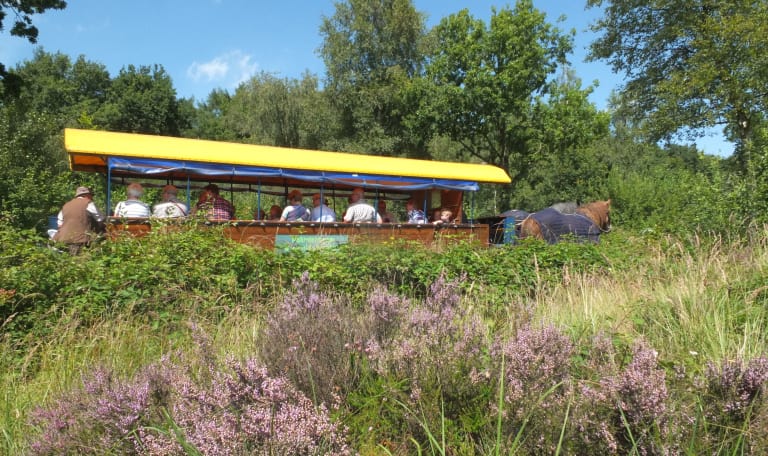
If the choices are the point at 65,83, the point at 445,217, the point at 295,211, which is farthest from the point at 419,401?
the point at 65,83

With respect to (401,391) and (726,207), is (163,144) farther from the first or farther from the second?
(726,207)

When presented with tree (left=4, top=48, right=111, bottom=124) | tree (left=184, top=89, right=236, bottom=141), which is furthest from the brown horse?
tree (left=184, top=89, right=236, bottom=141)

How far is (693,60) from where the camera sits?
17.5 metres

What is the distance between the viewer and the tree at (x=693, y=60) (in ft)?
52.2

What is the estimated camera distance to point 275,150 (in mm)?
11875

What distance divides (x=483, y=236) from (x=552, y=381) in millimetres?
11528

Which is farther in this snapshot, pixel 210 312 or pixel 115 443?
pixel 210 312

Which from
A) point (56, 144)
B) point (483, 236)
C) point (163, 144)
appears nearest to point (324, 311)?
point (163, 144)

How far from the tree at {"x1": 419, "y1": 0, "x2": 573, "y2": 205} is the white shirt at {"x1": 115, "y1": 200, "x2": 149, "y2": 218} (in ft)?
73.3

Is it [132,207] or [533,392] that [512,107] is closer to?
[132,207]

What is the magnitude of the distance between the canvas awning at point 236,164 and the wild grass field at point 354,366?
12.8 feet

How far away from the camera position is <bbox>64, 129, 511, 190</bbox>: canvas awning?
9.70 meters

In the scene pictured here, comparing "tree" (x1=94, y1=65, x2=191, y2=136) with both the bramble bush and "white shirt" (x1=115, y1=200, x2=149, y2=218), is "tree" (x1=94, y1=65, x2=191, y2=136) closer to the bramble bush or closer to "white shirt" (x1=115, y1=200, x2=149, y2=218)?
"white shirt" (x1=115, y1=200, x2=149, y2=218)

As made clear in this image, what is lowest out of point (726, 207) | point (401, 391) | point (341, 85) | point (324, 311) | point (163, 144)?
point (401, 391)
